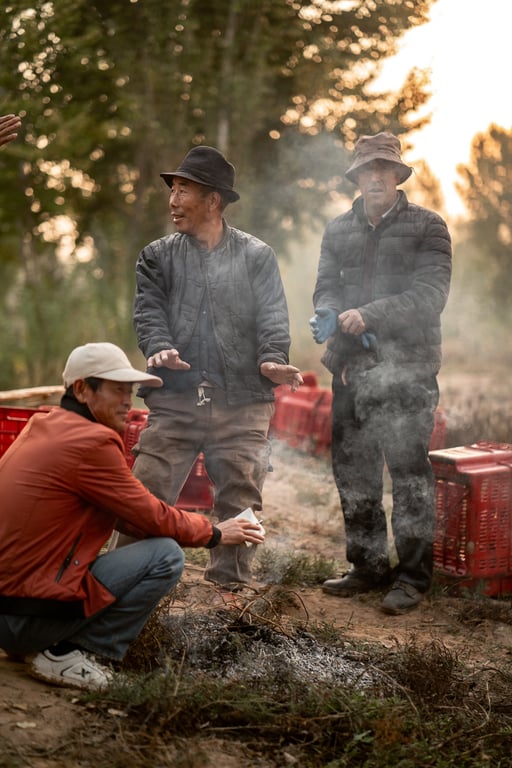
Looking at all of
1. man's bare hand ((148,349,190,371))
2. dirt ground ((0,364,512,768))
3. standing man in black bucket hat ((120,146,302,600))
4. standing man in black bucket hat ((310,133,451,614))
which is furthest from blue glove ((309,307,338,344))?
dirt ground ((0,364,512,768))

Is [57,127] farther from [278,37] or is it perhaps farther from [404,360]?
[404,360]

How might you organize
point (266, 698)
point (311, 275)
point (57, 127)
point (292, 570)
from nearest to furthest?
point (266, 698), point (292, 570), point (57, 127), point (311, 275)

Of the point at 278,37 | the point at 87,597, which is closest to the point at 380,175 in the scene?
the point at 87,597

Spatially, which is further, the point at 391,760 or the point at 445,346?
the point at 445,346

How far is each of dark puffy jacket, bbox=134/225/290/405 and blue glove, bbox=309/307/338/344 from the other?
0.41 metres

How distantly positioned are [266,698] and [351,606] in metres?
1.87

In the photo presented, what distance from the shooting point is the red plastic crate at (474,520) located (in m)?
5.47

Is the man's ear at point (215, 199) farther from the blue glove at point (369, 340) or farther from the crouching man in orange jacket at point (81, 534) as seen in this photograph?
the crouching man in orange jacket at point (81, 534)

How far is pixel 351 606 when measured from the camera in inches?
210

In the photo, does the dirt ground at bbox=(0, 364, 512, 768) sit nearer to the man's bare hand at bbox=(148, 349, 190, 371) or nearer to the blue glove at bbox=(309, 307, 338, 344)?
the man's bare hand at bbox=(148, 349, 190, 371)

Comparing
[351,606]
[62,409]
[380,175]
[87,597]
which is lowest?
[351,606]

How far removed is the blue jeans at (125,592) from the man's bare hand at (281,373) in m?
1.22

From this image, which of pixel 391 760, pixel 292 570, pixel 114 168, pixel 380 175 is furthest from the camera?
pixel 114 168

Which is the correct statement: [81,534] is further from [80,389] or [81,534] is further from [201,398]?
[201,398]
